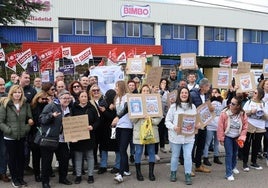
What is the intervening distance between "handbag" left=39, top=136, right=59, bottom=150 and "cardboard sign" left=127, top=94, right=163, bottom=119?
141cm

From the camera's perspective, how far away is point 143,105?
716 centimetres

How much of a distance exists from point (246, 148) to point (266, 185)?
1.36 meters

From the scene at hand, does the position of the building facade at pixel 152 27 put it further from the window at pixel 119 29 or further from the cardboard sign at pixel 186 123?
the cardboard sign at pixel 186 123

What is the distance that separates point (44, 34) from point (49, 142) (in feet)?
A: 93.2

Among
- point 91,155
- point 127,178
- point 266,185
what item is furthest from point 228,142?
→ point 91,155

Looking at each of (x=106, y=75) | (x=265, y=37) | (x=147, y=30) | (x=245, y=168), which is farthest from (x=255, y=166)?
(x=265, y=37)

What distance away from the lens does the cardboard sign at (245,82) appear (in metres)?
8.72

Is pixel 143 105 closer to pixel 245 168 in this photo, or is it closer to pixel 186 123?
pixel 186 123

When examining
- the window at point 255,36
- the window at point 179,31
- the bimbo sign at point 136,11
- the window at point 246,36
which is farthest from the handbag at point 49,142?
the window at point 255,36

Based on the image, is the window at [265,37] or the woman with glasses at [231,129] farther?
the window at [265,37]

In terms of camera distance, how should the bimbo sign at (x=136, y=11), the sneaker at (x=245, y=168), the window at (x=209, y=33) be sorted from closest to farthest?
the sneaker at (x=245, y=168), the bimbo sign at (x=136, y=11), the window at (x=209, y=33)

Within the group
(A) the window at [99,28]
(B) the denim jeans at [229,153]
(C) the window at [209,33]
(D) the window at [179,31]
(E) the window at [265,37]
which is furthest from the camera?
(E) the window at [265,37]

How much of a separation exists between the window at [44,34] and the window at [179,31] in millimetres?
12246

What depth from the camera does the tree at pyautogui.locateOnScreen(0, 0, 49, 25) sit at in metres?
16.1
